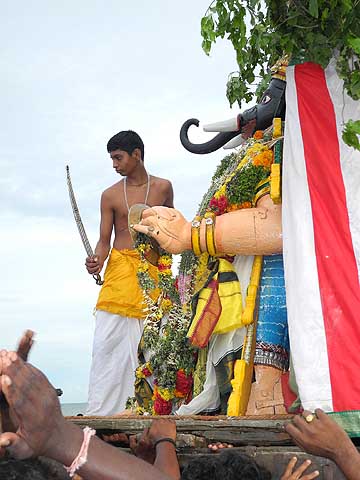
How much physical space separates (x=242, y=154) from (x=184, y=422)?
6.05 ft

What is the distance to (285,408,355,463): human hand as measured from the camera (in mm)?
2830

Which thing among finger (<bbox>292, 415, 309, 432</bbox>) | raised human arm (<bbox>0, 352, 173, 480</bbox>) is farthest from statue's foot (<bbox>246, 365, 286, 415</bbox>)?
raised human arm (<bbox>0, 352, 173, 480</bbox>)

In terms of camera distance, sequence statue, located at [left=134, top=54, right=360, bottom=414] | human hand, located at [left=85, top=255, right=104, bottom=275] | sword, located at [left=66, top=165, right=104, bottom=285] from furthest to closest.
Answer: human hand, located at [left=85, top=255, right=104, bottom=275] → sword, located at [left=66, top=165, right=104, bottom=285] → statue, located at [left=134, top=54, right=360, bottom=414]

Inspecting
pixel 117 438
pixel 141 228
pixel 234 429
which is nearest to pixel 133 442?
pixel 117 438

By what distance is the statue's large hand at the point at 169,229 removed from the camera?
4.28 metres

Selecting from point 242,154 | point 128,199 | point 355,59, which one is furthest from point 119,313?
point 355,59

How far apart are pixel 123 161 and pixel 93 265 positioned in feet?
2.65

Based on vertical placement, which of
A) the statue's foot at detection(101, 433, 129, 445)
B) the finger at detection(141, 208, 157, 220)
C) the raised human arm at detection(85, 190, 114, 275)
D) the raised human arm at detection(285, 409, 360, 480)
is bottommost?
the statue's foot at detection(101, 433, 129, 445)

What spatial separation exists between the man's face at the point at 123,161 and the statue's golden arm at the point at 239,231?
1.96 m

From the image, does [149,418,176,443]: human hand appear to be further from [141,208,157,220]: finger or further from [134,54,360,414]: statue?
[141,208,157,220]: finger

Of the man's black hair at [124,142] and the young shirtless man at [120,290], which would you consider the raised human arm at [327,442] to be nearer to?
the young shirtless man at [120,290]

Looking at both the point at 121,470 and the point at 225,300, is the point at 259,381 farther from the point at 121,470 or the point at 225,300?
the point at 121,470

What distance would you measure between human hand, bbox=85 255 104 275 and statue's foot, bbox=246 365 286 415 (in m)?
2.26

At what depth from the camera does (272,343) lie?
4.18m
